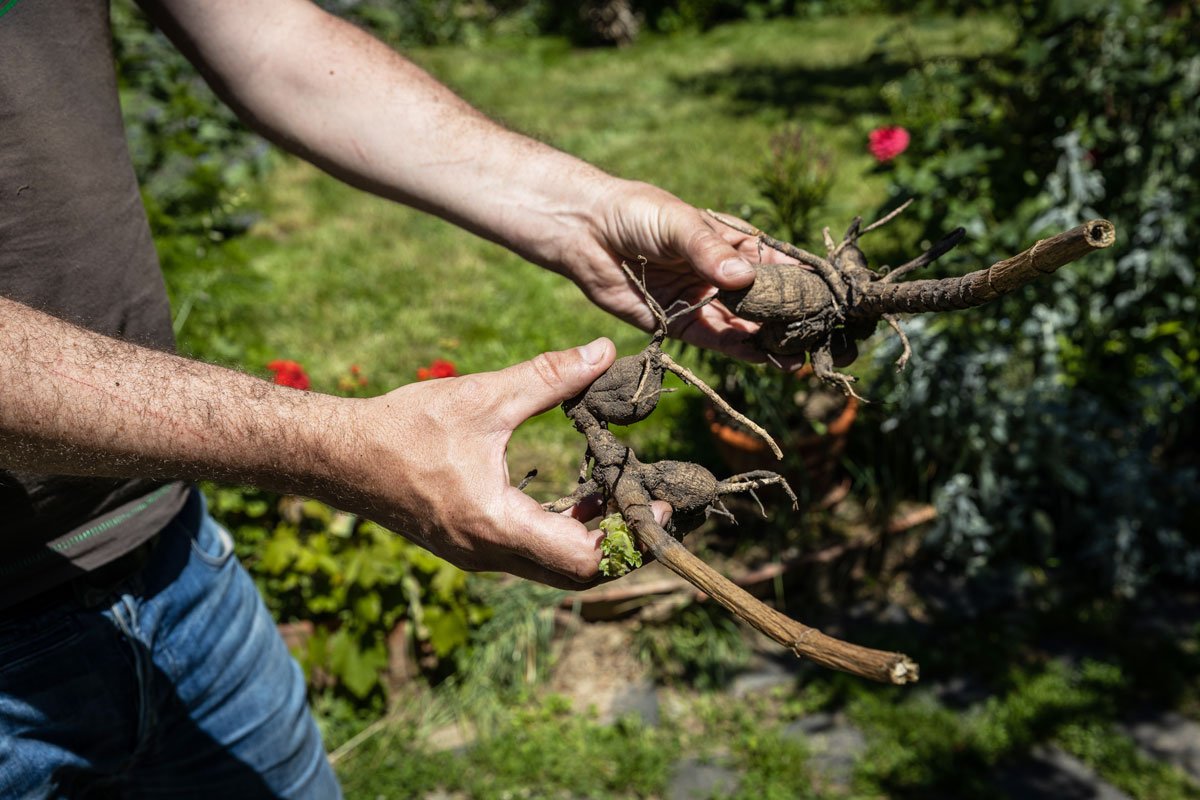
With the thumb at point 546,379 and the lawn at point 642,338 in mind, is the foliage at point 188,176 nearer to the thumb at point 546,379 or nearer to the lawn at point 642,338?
the lawn at point 642,338

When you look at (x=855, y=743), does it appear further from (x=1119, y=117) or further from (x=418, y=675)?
(x=1119, y=117)

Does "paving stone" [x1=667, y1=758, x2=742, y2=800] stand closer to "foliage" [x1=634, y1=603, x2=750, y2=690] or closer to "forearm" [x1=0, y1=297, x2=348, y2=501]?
"foliage" [x1=634, y1=603, x2=750, y2=690]

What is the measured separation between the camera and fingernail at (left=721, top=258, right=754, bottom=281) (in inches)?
75.8

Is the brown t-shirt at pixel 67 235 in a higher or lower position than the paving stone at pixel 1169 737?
higher

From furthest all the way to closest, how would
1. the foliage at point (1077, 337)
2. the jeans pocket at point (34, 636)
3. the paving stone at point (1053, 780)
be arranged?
the foliage at point (1077, 337), the paving stone at point (1053, 780), the jeans pocket at point (34, 636)

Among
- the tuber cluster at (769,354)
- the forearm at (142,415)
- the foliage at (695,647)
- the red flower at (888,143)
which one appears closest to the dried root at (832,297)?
the tuber cluster at (769,354)

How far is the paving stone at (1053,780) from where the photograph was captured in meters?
3.21

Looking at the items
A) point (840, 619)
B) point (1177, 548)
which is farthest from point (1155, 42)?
point (840, 619)

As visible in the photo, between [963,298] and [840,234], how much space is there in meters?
3.03

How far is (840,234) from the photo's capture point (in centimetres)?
477

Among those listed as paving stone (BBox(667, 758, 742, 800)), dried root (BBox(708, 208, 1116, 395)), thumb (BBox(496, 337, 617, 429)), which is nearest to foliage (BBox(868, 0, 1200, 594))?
Result: paving stone (BBox(667, 758, 742, 800))

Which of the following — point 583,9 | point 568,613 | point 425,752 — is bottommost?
point 425,752

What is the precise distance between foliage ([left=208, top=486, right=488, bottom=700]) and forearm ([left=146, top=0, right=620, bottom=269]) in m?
1.64

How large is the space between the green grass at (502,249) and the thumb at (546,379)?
Answer: 81cm
